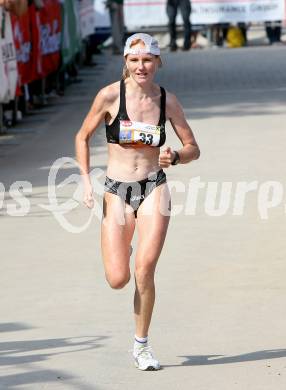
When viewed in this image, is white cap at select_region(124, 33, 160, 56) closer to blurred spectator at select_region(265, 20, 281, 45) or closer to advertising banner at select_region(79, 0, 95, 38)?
advertising banner at select_region(79, 0, 95, 38)

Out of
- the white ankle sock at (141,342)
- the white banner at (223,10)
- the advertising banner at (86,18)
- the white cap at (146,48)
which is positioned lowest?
the white banner at (223,10)

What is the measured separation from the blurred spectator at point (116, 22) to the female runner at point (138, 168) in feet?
93.9

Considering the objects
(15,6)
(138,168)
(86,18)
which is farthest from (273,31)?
(138,168)

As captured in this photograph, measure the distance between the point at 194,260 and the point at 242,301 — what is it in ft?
4.88

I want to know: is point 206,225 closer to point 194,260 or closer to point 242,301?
point 194,260

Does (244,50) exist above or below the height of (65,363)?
below

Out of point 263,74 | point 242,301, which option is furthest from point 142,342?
point 263,74

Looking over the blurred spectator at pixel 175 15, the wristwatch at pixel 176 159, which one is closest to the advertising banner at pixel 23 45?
the wristwatch at pixel 176 159

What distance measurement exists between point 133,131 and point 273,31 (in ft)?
102

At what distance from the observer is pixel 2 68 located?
18.2 metres

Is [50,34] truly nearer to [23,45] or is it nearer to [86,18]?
[23,45]

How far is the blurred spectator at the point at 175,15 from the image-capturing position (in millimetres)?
36125

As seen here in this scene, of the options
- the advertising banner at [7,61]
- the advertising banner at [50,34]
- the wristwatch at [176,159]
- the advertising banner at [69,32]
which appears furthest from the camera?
the advertising banner at [69,32]

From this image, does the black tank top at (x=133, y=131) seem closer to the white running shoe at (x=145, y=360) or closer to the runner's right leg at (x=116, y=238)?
the runner's right leg at (x=116, y=238)
